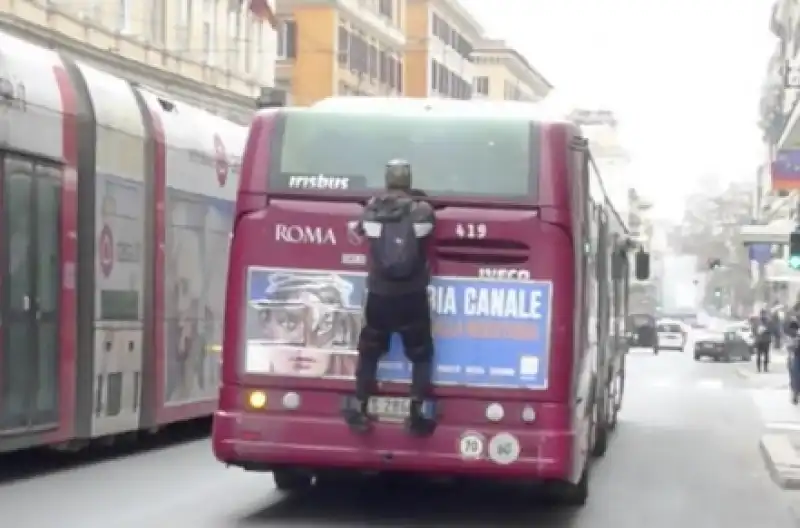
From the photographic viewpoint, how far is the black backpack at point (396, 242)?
417 inches

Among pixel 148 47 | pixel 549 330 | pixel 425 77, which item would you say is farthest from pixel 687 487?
pixel 425 77

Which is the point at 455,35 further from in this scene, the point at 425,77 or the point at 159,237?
the point at 159,237

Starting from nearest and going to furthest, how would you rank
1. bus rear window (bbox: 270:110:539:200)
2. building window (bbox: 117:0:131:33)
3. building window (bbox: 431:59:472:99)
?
bus rear window (bbox: 270:110:539:200), building window (bbox: 117:0:131:33), building window (bbox: 431:59:472:99)

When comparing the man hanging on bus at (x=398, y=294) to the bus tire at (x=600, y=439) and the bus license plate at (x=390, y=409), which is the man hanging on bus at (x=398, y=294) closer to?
the bus license plate at (x=390, y=409)

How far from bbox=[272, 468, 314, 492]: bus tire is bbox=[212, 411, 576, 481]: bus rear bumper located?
1.63 meters

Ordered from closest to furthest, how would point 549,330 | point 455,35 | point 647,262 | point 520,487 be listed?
point 549,330 → point 520,487 → point 647,262 → point 455,35

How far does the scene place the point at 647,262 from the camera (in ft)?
78.3

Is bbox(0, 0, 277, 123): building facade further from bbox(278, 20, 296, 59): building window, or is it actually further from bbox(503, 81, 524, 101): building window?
bbox(503, 81, 524, 101): building window

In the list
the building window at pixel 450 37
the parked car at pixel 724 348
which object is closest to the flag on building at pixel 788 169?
the parked car at pixel 724 348

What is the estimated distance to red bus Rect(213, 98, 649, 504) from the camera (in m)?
10.7

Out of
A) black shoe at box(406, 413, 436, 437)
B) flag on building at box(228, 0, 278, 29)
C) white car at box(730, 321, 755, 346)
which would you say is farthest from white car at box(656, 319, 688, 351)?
black shoe at box(406, 413, 436, 437)

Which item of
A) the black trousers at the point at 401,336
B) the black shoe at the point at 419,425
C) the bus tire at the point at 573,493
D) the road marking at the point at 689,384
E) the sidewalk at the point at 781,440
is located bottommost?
the road marking at the point at 689,384

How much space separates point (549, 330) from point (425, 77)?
80.0 metres

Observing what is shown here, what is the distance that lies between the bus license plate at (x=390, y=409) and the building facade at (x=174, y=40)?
88.6ft
